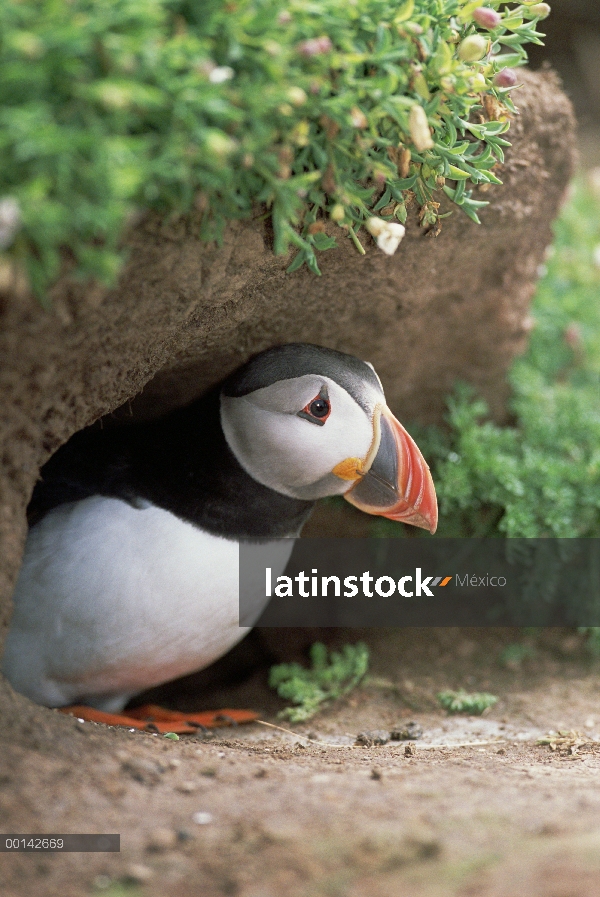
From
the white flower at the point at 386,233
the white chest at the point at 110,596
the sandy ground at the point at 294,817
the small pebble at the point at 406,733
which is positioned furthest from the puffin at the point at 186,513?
the small pebble at the point at 406,733

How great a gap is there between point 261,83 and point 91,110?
1.25 feet

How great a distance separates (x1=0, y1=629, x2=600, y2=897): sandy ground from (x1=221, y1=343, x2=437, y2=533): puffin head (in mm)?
838

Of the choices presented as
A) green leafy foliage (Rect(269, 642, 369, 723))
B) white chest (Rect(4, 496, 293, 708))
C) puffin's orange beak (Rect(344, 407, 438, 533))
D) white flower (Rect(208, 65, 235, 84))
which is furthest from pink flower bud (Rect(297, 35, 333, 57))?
green leafy foliage (Rect(269, 642, 369, 723))

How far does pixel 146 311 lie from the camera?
223cm

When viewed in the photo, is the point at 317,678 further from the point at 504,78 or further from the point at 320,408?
the point at 504,78

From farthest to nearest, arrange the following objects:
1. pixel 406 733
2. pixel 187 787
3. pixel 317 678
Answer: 1. pixel 317 678
2. pixel 406 733
3. pixel 187 787

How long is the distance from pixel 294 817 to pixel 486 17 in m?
2.03

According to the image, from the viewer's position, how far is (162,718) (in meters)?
3.07

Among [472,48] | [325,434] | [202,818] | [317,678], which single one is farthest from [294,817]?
[472,48]

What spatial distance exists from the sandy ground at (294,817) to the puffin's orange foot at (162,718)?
40cm

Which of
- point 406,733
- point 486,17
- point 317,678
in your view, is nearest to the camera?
point 486,17

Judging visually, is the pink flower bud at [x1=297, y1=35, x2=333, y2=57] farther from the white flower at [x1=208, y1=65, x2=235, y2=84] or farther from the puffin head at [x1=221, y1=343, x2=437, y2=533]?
the puffin head at [x1=221, y1=343, x2=437, y2=533]

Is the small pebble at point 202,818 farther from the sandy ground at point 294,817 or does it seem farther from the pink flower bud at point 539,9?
the pink flower bud at point 539,9

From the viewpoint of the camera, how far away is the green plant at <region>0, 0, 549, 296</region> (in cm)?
148
